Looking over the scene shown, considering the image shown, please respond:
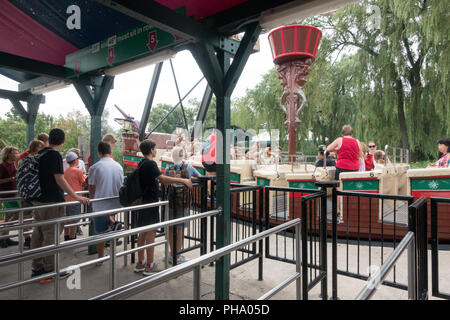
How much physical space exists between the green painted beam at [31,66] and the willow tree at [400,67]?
9.49 meters

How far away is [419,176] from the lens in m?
4.96

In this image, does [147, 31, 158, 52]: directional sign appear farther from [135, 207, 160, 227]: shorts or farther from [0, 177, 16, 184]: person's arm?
[0, 177, 16, 184]: person's arm

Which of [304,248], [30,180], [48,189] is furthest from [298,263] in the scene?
[30,180]

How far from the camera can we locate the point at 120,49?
3.74m

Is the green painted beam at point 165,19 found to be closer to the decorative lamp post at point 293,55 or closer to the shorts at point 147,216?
the shorts at point 147,216

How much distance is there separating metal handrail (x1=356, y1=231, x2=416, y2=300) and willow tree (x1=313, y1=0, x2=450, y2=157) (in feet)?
32.6

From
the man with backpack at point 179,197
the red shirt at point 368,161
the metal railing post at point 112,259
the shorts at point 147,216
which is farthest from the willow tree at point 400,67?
the metal railing post at point 112,259

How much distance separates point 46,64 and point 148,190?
2.44 meters

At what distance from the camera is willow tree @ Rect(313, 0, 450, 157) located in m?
10.0

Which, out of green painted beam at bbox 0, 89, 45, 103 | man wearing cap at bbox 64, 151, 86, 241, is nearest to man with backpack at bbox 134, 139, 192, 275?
man wearing cap at bbox 64, 151, 86, 241

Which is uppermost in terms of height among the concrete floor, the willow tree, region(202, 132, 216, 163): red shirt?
the willow tree

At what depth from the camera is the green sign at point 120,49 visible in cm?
329
